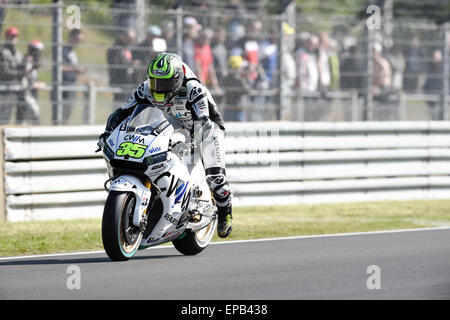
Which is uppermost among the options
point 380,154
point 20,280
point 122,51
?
point 122,51

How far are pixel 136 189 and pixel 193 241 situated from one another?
123 centimetres

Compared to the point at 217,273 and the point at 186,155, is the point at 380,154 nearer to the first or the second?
the point at 186,155

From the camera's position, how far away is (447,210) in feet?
41.3

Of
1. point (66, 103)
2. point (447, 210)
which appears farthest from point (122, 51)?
point (447, 210)

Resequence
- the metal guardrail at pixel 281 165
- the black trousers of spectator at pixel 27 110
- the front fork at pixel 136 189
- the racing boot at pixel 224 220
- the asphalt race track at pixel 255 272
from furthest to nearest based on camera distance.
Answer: the black trousers of spectator at pixel 27 110
the metal guardrail at pixel 281 165
the racing boot at pixel 224 220
the front fork at pixel 136 189
the asphalt race track at pixel 255 272

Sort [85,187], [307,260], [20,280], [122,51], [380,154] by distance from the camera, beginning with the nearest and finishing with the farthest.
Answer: [20,280], [307,260], [85,187], [122,51], [380,154]

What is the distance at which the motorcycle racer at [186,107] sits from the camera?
784 centimetres

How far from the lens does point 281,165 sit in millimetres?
12625

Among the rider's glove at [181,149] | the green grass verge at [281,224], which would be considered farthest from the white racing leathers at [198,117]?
the green grass verge at [281,224]

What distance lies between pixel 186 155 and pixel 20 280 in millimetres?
1907

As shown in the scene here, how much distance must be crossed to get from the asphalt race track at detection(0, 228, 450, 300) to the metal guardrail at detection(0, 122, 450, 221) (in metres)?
2.44

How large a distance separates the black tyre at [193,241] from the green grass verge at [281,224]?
1154 millimetres

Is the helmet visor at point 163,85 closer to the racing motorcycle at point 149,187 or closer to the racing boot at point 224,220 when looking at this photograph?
the racing motorcycle at point 149,187

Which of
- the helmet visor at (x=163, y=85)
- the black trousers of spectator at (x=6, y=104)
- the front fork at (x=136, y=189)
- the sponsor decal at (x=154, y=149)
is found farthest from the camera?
the black trousers of spectator at (x=6, y=104)
